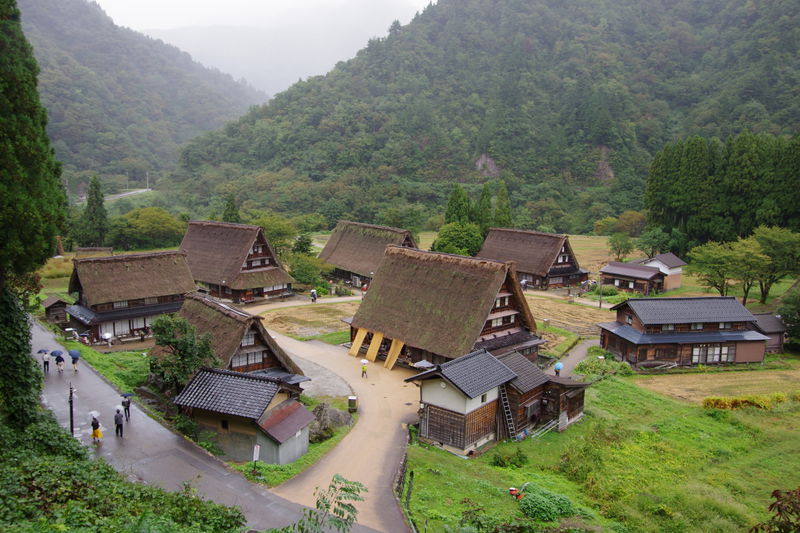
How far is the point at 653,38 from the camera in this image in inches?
4409

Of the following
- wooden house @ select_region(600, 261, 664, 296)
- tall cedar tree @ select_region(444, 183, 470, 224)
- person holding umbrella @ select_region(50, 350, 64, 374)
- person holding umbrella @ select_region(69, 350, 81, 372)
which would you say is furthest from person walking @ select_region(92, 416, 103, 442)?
tall cedar tree @ select_region(444, 183, 470, 224)

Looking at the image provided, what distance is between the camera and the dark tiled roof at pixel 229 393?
60.6 feet

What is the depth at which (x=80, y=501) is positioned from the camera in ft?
36.4

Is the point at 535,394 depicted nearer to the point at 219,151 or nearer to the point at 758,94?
the point at 758,94

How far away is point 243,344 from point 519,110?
8653 cm

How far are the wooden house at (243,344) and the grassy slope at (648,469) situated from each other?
720 centimetres

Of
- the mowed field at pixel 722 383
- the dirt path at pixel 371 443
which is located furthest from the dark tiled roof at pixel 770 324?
the dirt path at pixel 371 443

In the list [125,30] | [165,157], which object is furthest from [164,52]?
[165,157]

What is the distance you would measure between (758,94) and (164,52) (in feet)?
511

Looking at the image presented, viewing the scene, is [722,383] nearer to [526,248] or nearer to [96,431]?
[526,248]

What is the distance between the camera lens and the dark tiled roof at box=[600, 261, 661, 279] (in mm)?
46562

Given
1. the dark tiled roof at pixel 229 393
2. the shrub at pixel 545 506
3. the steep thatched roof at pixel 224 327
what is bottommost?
the shrub at pixel 545 506

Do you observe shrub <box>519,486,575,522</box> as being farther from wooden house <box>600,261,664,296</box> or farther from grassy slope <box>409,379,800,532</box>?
wooden house <box>600,261,664,296</box>

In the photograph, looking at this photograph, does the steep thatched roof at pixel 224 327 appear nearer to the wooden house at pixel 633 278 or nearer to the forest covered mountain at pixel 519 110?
the wooden house at pixel 633 278
